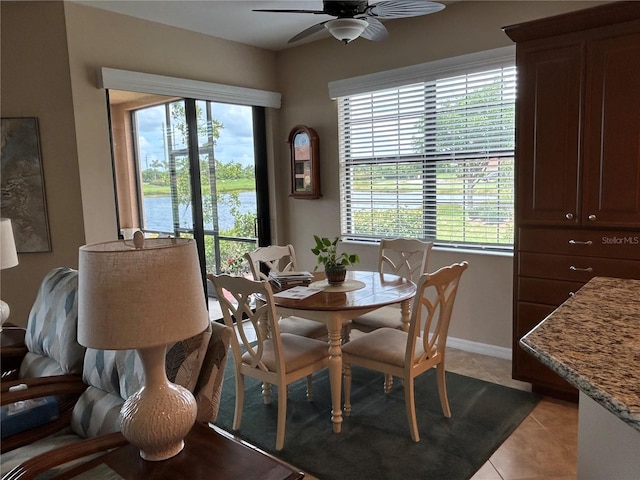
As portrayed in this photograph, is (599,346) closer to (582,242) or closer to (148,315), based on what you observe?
(148,315)

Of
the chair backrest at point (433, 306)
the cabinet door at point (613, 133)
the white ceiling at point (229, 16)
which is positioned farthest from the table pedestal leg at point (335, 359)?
the white ceiling at point (229, 16)

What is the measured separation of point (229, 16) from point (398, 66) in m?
1.44

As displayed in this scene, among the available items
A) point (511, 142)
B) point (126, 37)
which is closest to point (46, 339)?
point (126, 37)

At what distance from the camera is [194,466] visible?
132 centimetres

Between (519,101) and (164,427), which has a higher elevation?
(519,101)

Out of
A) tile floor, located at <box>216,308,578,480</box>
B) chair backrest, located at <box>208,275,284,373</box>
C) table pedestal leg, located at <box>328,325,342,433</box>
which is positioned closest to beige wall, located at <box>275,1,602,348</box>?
tile floor, located at <box>216,308,578,480</box>

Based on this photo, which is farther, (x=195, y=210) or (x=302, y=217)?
(x=302, y=217)

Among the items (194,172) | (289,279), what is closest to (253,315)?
(289,279)

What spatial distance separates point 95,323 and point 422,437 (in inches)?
74.9

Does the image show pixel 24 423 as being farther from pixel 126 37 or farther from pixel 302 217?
pixel 302 217

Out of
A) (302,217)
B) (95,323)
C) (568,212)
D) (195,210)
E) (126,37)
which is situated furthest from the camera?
(302,217)

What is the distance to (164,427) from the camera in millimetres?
1300

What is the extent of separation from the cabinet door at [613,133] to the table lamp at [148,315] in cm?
227

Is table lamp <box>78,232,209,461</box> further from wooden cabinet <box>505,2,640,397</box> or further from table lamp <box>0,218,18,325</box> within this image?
wooden cabinet <box>505,2,640,397</box>
